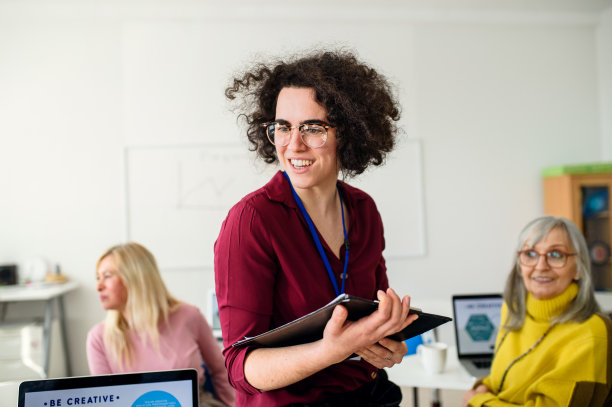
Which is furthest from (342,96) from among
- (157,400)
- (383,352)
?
(157,400)

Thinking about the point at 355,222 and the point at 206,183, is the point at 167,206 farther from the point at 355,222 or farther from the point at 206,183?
the point at 355,222

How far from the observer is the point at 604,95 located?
514 cm

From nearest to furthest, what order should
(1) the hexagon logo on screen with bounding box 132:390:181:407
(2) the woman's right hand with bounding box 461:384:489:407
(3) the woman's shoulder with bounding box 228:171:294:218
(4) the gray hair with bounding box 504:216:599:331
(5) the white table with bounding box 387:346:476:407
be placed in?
(3) the woman's shoulder with bounding box 228:171:294:218 < (1) the hexagon logo on screen with bounding box 132:390:181:407 < (4) the gray hair with bounding box 504:216:599:331 < (2) the woman's right hand with bounding box 461:384:489:407 < (5) the white table with bounding box 387:346:476:407

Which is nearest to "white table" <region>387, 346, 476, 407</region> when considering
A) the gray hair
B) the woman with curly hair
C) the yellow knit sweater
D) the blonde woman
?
the yellow knit sweater

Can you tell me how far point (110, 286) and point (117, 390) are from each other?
1201mm

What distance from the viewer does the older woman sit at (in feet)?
5.52

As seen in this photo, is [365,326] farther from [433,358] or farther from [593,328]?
[433,358]

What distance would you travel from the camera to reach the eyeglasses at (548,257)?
1.93 m

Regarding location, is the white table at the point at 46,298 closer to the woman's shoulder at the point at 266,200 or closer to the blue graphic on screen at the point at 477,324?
the blue graphic on screen at the point at 477,324

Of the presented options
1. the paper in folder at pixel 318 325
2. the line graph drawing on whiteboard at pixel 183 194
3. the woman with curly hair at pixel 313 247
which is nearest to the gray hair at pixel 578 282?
the woman with curly hair at pixel 313 247

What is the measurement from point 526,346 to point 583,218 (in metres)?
3.22

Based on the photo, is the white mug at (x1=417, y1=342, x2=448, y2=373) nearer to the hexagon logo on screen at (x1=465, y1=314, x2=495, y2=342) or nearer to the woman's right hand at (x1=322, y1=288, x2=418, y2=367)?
the hexagon logo on screen at (x1=465, y1=314, x2=495, y2=342)

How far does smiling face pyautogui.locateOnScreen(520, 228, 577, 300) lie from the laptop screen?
602mm

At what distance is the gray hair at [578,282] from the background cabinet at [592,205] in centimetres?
292
